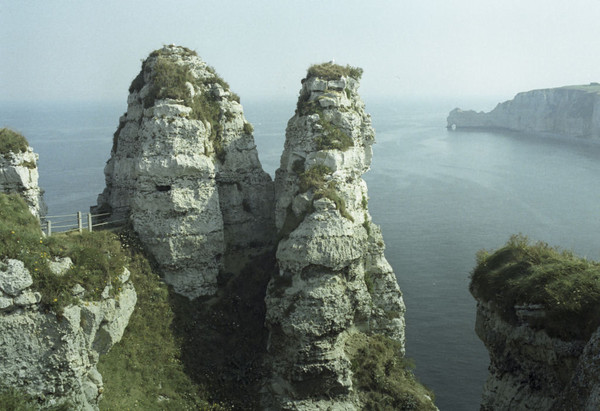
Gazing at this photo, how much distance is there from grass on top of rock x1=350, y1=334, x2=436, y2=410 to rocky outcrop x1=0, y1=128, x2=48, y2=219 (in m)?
18.8

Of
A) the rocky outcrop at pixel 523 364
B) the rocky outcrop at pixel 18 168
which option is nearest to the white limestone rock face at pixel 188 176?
the rocky outcrop at pixel 18 168

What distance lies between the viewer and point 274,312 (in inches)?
1124

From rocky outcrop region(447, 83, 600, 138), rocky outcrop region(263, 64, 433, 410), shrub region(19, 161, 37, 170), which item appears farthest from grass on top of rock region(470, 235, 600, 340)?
rocky outcrop region(447, 83, 600, 138)

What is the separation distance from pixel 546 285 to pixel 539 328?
172 centimetres

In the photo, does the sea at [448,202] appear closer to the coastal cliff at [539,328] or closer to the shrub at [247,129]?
the coastal cliff at [539,328]

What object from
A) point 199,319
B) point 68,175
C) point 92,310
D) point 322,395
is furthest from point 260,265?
point 68,175

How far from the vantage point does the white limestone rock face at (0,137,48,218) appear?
2841 centimetres

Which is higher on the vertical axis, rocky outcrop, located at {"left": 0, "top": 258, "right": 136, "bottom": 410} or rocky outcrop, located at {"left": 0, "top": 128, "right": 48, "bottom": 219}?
rocky outcrop, located at {"left": 0, "top": 128, "right": 48, "bottom": 219}

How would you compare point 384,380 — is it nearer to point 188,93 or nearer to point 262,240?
point 262,240

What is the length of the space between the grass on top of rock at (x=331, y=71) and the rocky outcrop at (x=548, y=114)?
395 feet

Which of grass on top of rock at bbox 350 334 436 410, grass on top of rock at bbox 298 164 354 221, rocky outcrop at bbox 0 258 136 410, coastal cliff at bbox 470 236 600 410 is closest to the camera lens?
rocky outcrop at bbox 0 258 136 410

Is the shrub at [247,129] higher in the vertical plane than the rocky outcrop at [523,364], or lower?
higher

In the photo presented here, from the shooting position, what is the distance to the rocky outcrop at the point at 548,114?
459ft

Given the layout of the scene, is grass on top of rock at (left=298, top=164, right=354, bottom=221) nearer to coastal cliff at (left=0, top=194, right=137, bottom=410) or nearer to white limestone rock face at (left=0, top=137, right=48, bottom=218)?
coastal cliff at (left=0, top=194, right=137, bottom=410)
